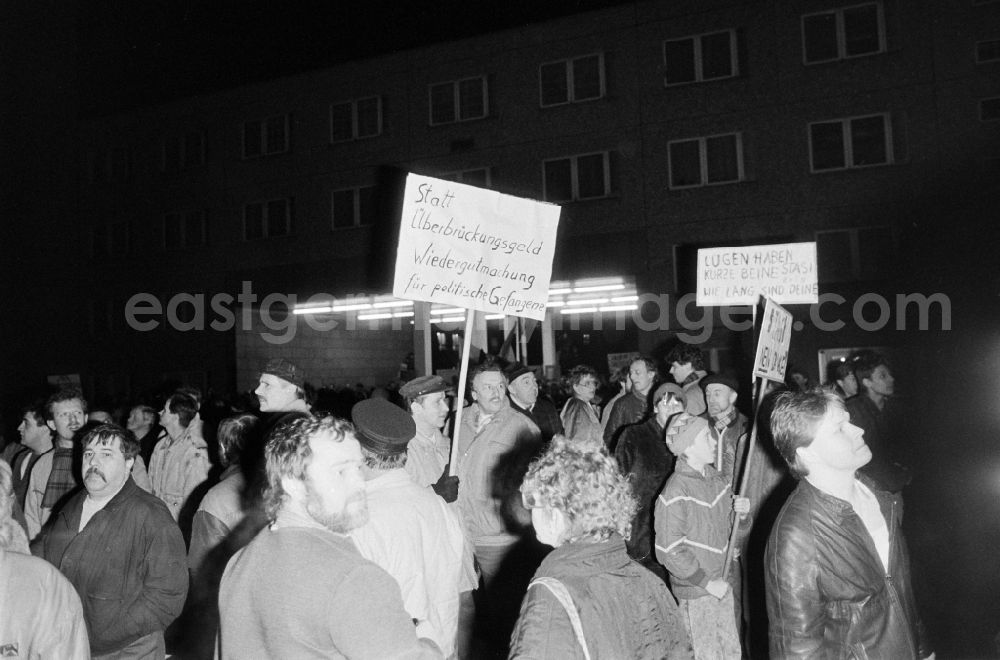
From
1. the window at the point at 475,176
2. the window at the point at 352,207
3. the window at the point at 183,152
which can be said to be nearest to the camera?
the window at the point at 475,176

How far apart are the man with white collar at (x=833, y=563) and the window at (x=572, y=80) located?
68.2 ft

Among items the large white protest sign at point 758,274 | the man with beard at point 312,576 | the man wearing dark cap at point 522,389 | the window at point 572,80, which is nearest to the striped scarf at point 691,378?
the large white protest sign at point 758,274

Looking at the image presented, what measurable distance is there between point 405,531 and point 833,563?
5.77 feet

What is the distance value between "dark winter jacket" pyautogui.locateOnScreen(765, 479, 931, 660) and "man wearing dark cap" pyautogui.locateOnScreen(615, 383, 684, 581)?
10.1 ft

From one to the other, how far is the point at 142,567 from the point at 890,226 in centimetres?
2022

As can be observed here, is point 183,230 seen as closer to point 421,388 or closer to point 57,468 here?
point 57,468

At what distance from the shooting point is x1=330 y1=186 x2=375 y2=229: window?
84.5 ft

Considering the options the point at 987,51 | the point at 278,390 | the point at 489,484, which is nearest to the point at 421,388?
the point at 489,484

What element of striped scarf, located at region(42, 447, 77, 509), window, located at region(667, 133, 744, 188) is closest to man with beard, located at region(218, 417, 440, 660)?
striped scarf, located at region(42, 447, 77, 509)

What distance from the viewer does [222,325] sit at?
90.5ft

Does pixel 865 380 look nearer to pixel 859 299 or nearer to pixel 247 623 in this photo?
pixel 247 623

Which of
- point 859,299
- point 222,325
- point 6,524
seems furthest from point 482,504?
point 222,325

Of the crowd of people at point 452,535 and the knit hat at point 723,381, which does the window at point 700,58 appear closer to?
the crowd of people at point 452,535

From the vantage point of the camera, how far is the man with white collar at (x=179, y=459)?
6859mm
